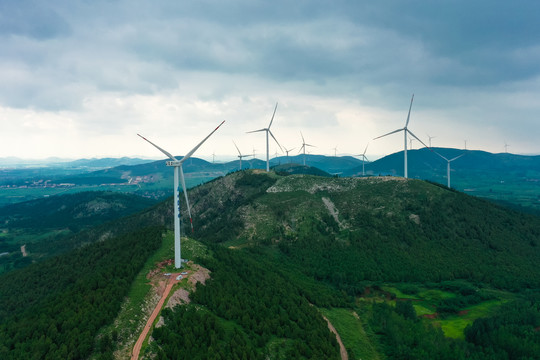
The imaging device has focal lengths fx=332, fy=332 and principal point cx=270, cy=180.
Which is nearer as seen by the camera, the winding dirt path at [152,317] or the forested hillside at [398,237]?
the winding dirt path at [152,317]

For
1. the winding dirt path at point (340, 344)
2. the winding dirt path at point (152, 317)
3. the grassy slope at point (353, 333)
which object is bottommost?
the grassy slope at point (353, 333)

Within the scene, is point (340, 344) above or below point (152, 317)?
below

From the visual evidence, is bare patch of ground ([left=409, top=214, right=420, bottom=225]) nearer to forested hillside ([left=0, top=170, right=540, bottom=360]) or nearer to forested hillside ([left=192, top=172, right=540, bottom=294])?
forested hillside ([left=192, top=172, right=540, bottom=294])

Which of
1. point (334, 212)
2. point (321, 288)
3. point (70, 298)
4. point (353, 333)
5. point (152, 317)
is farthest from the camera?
point (334, 212)

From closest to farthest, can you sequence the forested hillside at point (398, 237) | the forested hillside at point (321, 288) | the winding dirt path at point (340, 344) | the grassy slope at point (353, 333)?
the forested hillside at point (321, 288) → the winding dirt path at point (340, 344) → the grassy slope at point (353, 333) → the forested hillside at point (398, 237)

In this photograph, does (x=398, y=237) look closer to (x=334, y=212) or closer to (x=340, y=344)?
(x=334, y=212)

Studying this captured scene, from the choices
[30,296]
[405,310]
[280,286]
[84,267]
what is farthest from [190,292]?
[405,310]

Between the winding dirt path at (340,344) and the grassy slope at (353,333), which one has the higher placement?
the winding dirt path at (340,344)

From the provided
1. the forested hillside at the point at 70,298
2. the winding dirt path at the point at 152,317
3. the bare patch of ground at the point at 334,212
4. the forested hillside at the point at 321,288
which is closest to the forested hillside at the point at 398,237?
the bare patch of ground at the point at 334,212

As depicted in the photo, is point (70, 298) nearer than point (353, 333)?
Yes

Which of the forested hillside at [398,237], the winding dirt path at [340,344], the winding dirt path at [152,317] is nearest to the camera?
the winding dirt path at [152,317]

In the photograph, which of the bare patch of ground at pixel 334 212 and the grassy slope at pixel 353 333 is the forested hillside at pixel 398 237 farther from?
the grassy slope at pixel 353 333

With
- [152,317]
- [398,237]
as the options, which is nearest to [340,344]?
[152,317]
